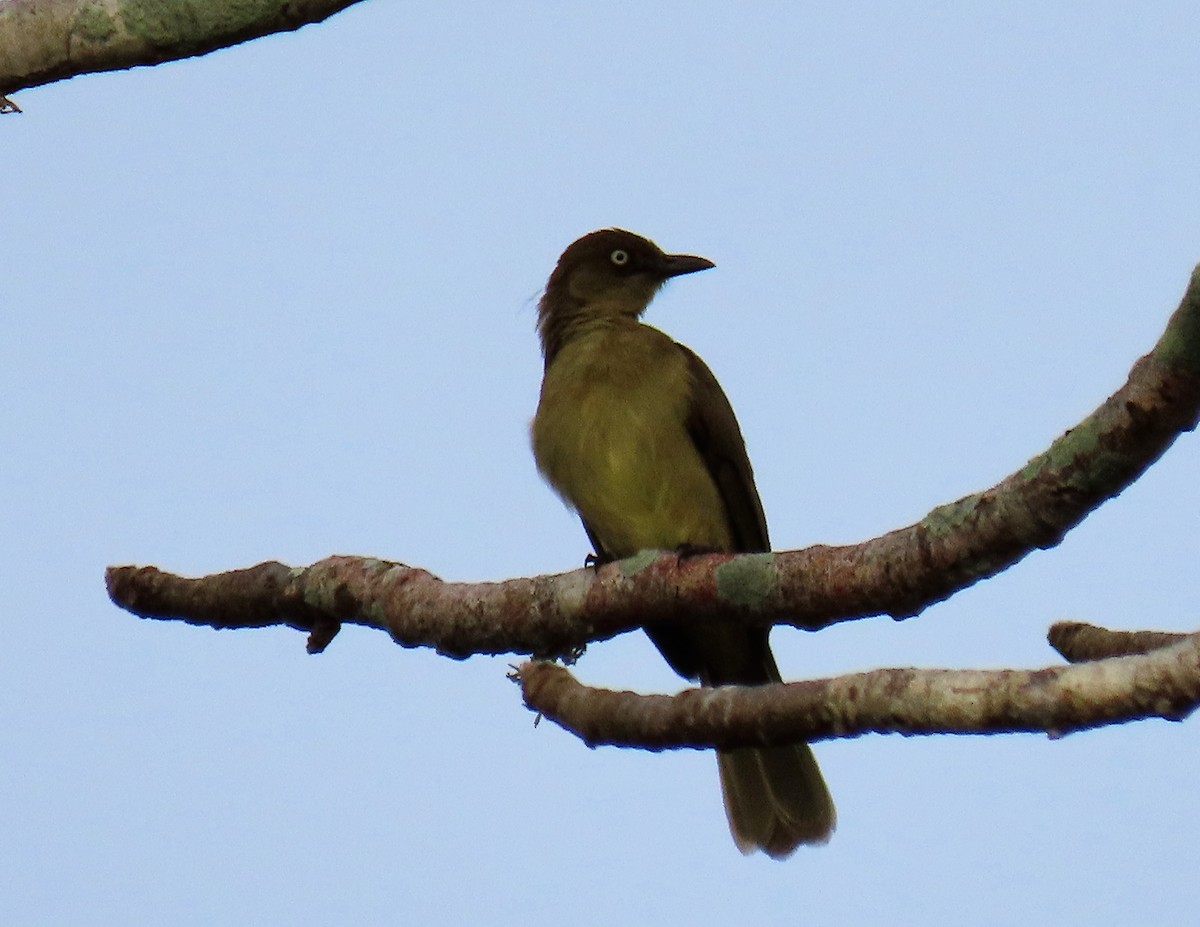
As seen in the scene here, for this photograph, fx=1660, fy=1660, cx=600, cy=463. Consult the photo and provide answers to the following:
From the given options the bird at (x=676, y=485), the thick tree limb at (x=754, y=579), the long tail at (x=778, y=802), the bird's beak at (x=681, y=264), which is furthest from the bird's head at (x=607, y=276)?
the thick tree limb at (x=754, y=579)

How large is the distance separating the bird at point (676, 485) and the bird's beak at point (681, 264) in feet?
2.43

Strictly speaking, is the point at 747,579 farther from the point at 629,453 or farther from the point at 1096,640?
the point at 629,453

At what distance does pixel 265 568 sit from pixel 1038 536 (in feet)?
7.65

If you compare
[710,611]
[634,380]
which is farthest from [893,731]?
[634,380]

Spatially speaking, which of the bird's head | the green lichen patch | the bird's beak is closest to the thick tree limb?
the green lichen patch

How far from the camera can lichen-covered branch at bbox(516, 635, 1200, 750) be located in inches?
116

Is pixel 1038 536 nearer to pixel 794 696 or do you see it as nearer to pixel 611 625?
pixel 794 696

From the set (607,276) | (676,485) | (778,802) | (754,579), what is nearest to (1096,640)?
(754,579)

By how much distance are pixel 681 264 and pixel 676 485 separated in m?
1.64

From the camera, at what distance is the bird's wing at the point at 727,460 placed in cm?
685

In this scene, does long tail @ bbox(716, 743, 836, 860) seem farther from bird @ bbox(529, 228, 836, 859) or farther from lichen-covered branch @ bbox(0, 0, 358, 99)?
lichen-covered branch @ bbox(0, 0, 358, 99)

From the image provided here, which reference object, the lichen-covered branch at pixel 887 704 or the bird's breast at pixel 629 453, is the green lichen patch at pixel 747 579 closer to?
the lichen-covered branch at pixel 887 704

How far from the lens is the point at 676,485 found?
21.9 feet

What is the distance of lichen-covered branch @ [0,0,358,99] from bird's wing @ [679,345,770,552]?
121 inches
